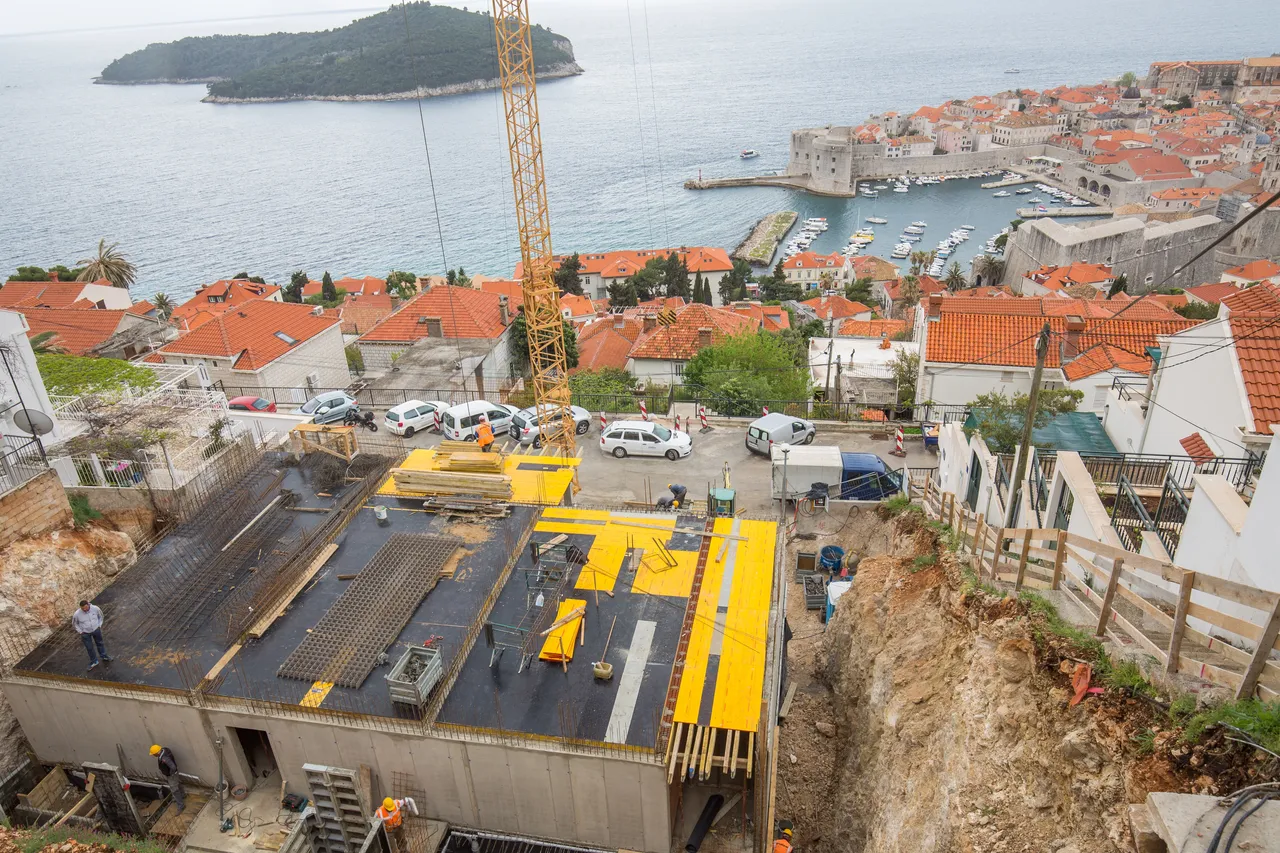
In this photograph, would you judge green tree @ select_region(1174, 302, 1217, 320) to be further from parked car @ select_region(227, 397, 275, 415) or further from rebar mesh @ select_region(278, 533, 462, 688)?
parked car @ select_region(227, 397, 275, 415)

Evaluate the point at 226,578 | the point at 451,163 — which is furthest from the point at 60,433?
the point at 451,163

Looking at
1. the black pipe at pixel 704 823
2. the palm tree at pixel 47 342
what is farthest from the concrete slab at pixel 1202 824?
the palm tree at pixel 47 342

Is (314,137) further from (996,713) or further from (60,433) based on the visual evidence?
(996,713)

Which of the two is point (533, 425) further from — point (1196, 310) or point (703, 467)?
point (1196, 310)

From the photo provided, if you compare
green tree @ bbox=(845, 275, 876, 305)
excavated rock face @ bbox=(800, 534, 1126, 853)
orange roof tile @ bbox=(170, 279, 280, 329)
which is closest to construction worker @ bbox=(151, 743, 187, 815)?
excavated rock face @ bbox=(800, 534, 1126, 853)

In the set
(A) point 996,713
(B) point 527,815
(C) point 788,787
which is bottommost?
(C) point 788,787

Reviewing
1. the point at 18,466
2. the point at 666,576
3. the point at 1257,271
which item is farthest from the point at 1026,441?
the point at 1257,271
